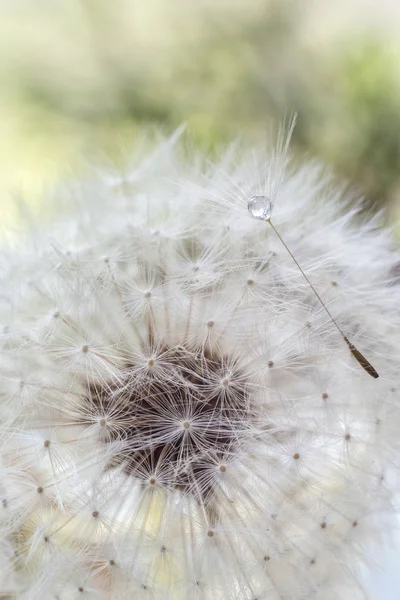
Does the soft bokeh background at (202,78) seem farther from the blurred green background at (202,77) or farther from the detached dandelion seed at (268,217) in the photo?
the detached dandelion seed at (268,217)

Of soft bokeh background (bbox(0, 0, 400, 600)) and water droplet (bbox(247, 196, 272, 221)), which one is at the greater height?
water droplet (bbox(247, 196, 272, 221))

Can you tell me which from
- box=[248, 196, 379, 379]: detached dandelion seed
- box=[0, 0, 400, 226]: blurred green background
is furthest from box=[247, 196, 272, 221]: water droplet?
box=[0, 0, 400, 226]: blurred green background

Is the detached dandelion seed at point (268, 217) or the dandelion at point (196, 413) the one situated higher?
the detached dandelion seed at point (268, 217)

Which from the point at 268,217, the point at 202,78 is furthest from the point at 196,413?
the point at 202,78

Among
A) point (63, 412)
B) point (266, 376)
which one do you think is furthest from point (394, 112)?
point (63, 412)

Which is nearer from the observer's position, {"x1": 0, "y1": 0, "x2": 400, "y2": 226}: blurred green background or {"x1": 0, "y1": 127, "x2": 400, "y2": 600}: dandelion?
{"x1": 0, "y1": 127, "x2": 400, "y2": 600}: dandelion

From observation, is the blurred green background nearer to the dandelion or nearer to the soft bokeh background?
the soft bokeh background

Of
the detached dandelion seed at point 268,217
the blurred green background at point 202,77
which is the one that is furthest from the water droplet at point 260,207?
the blurred green background at point 202,77
